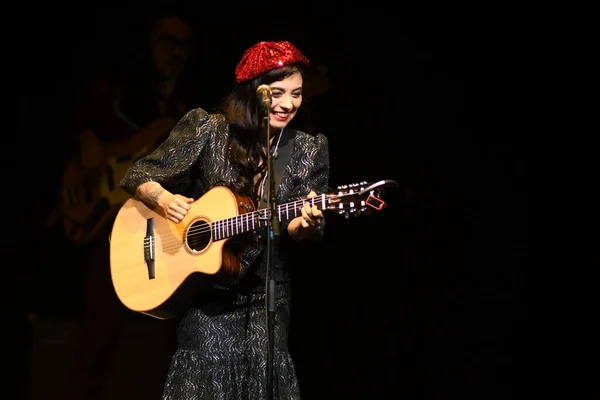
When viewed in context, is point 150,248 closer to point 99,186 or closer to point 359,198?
point 359,198

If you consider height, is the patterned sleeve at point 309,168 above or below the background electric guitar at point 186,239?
above

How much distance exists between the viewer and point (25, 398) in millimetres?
4621

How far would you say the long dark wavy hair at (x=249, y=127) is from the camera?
3191 millimetres

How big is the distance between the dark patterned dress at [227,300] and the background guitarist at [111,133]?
4.30 feet

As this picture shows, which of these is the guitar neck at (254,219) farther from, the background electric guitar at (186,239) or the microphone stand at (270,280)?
the microphone stand at (270,280)

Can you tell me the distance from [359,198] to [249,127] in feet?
2.16

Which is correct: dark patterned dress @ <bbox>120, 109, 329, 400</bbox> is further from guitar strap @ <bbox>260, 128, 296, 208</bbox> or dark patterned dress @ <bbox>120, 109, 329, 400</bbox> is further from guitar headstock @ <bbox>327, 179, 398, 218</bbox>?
guitar headstock @ <bbox>327, 179, 398, 218</bbox>

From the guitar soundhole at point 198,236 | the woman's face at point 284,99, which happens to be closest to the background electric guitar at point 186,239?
the guitar soundhole at point 198,236

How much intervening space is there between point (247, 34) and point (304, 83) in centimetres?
125

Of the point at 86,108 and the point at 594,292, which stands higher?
the point at 86,108

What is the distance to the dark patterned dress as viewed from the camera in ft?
10.1

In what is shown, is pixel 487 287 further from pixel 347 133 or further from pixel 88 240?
pixel 88 240

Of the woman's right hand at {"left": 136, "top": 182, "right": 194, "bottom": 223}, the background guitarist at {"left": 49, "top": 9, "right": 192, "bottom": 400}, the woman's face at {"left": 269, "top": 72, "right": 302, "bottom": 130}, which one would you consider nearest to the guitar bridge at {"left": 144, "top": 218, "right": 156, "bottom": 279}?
the woman's right hand at {"left": 136, "top": 182, "right": 194, "bottom": 223}

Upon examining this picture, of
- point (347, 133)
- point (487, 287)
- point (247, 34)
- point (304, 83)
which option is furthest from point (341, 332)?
point (247, 34)
